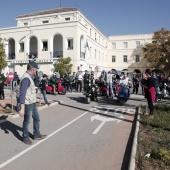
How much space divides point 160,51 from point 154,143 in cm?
5125

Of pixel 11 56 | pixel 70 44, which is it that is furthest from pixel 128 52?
pixel 11 56

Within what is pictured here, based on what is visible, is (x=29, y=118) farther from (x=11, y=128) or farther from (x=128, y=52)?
(x=128, y=52)

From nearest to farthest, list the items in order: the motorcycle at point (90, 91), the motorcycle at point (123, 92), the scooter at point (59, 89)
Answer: the motorcycle at point (123, 92)
the motorcycle at point (90, 91)
the scooter at point (59, 89)

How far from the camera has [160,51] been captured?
183 feet

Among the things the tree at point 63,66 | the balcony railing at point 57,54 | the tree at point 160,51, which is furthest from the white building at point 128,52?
the tree at point 63,66

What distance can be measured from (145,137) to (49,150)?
2725mm

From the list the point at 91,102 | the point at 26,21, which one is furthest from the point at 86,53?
the point at 91,102

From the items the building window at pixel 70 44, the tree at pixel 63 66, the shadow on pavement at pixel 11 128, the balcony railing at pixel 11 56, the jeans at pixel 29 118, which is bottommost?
the shadow on pavement at pixel 11 128

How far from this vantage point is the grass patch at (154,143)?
5398 millimetres

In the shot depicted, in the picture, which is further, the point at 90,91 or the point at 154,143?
the point at 90,91

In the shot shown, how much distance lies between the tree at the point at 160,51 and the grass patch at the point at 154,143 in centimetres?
4536

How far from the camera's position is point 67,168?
534 cm

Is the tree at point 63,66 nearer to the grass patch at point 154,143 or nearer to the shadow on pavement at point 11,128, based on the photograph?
the grass patch at point 154,143

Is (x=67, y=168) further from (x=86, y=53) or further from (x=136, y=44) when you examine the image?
(x=136, y=44)
